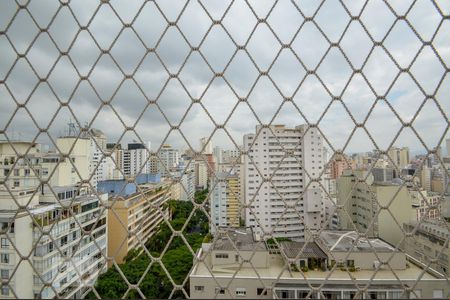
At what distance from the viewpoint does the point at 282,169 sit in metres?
2.05

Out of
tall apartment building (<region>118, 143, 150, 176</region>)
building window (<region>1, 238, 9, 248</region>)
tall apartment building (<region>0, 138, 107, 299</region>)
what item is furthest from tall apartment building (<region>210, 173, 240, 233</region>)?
building window (<region>1, 238, 9, 248</region>)

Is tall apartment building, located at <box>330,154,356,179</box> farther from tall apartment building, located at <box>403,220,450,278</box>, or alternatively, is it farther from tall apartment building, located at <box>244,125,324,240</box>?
tall apartment building, located at <box>403,220,450,278</box>

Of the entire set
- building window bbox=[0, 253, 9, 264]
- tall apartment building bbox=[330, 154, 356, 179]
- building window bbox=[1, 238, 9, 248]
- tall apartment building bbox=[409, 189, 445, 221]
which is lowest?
building window bbox=[0, 253, 9, 264]

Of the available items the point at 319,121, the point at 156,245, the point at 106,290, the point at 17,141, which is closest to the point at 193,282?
the point at 17,141

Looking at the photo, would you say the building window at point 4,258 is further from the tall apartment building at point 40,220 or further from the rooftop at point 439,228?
the rooftop at point 439,228

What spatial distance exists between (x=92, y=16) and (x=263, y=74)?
1.57 ft

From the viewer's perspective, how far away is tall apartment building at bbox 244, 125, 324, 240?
0.83m

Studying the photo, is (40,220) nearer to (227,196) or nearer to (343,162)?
(343,162)

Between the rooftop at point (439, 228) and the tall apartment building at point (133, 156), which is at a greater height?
the tall apartment building at point (133, 156)

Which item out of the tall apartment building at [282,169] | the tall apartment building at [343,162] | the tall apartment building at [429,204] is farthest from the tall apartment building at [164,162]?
the tall apartment building at [429,204]

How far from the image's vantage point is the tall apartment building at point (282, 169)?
0.83m

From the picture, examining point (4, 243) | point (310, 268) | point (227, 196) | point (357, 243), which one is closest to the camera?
point (357, 243)

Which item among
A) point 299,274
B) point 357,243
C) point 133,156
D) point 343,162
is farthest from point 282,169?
point 133,156

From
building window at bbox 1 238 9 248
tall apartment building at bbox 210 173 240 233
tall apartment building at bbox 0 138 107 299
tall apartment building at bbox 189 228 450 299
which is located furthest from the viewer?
building window at bbox 1 238 9 248
